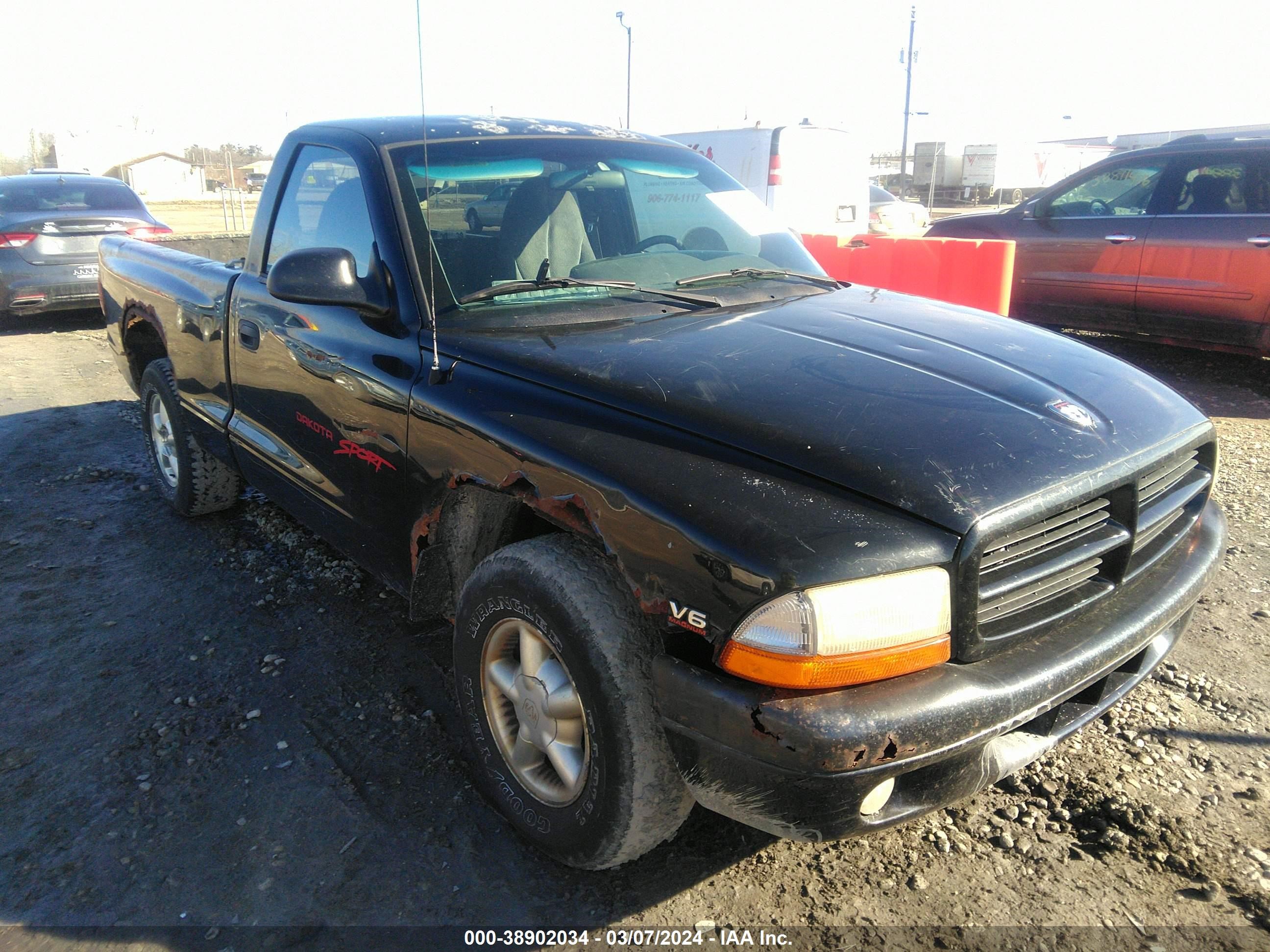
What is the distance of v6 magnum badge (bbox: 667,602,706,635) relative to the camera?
1780 millimetres

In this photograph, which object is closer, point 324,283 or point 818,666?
point 818,666

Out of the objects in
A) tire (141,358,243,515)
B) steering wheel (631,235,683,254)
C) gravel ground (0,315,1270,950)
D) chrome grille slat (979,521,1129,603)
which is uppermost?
steering wheel (631,235,683,254)

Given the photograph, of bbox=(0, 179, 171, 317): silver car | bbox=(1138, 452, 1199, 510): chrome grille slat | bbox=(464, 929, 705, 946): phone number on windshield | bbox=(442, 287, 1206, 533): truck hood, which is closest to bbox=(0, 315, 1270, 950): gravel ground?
bbox=(464, 929, 705, 946): phone number on windshield

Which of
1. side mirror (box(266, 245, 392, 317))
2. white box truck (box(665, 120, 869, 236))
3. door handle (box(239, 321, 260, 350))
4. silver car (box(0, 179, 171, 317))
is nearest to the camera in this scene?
side mirror (box(266, 245, 392, 317))

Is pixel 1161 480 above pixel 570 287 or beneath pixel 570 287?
beneath

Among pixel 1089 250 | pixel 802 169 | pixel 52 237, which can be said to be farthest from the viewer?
pixel 802 169

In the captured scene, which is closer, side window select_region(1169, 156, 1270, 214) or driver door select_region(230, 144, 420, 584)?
driver door select_region(230, 144, 420, 584)

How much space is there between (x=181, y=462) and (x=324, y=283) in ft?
7.17

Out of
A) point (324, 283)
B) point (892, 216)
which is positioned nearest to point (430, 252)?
point (324, 283)

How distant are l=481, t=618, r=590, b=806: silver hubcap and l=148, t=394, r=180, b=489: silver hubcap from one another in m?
2.81

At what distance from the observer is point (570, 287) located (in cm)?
277

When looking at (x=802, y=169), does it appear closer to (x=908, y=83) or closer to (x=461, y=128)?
(x=461, y=128)

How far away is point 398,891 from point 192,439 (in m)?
2.76

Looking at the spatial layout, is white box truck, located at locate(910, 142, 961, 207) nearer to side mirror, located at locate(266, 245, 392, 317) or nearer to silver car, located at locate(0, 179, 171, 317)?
silver car, located at locate(0, 179, 171, 317)
